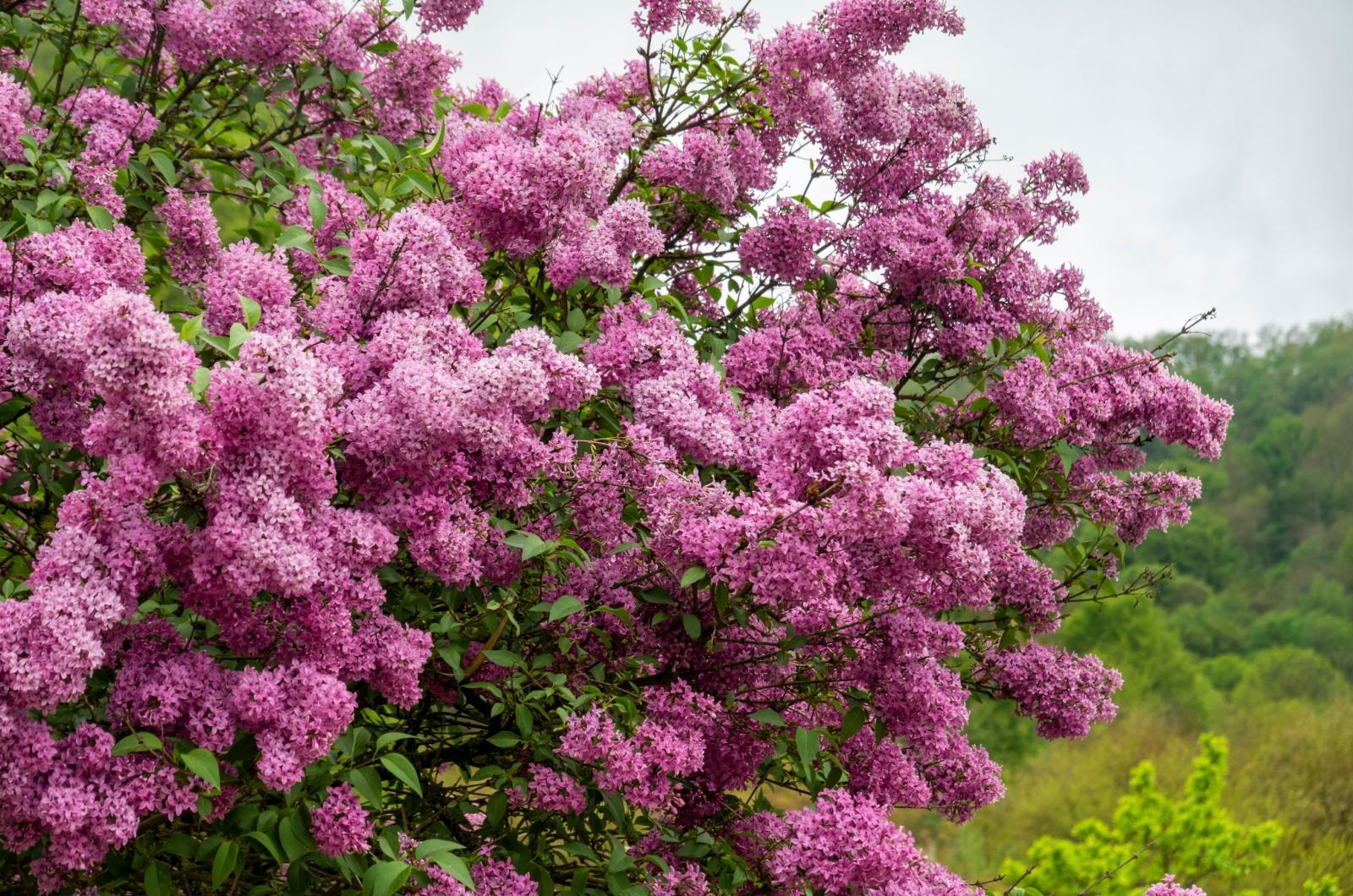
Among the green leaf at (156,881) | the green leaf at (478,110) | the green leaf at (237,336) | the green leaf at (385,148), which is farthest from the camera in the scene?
the green leaf at (478,110)

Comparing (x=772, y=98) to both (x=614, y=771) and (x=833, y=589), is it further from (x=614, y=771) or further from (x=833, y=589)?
(x=614, y=771)

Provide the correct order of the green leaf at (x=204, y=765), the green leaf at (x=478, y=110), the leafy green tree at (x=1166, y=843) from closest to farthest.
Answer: the green leaf at (x=204, y=765), the green leaf at (x=478, y=110), the leafy green tree at (x=1166, y=843)

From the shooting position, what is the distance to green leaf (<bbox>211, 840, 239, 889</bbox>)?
321 cm

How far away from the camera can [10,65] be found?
5.68 m

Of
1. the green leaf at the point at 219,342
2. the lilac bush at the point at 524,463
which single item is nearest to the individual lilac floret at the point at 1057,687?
the lilac bush at the point at 524,463

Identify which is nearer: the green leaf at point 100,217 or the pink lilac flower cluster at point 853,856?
the pink lilac flower cluster at point 853,856

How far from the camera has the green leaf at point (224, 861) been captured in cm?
321

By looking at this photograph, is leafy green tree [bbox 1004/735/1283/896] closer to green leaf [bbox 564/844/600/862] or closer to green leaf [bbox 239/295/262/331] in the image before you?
green leaf [bbox 564/844/600/862]

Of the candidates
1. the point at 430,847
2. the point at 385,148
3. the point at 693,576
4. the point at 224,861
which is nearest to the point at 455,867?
the point at 430,847

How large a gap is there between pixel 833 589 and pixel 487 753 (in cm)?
161

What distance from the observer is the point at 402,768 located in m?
3.28

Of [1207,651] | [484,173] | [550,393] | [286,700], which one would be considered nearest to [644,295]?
[484,173]

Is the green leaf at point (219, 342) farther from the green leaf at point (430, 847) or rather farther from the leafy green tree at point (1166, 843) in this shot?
the leafy green tree at point (1166, 843)

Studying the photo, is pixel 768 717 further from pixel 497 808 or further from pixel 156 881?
pixel 156 881
